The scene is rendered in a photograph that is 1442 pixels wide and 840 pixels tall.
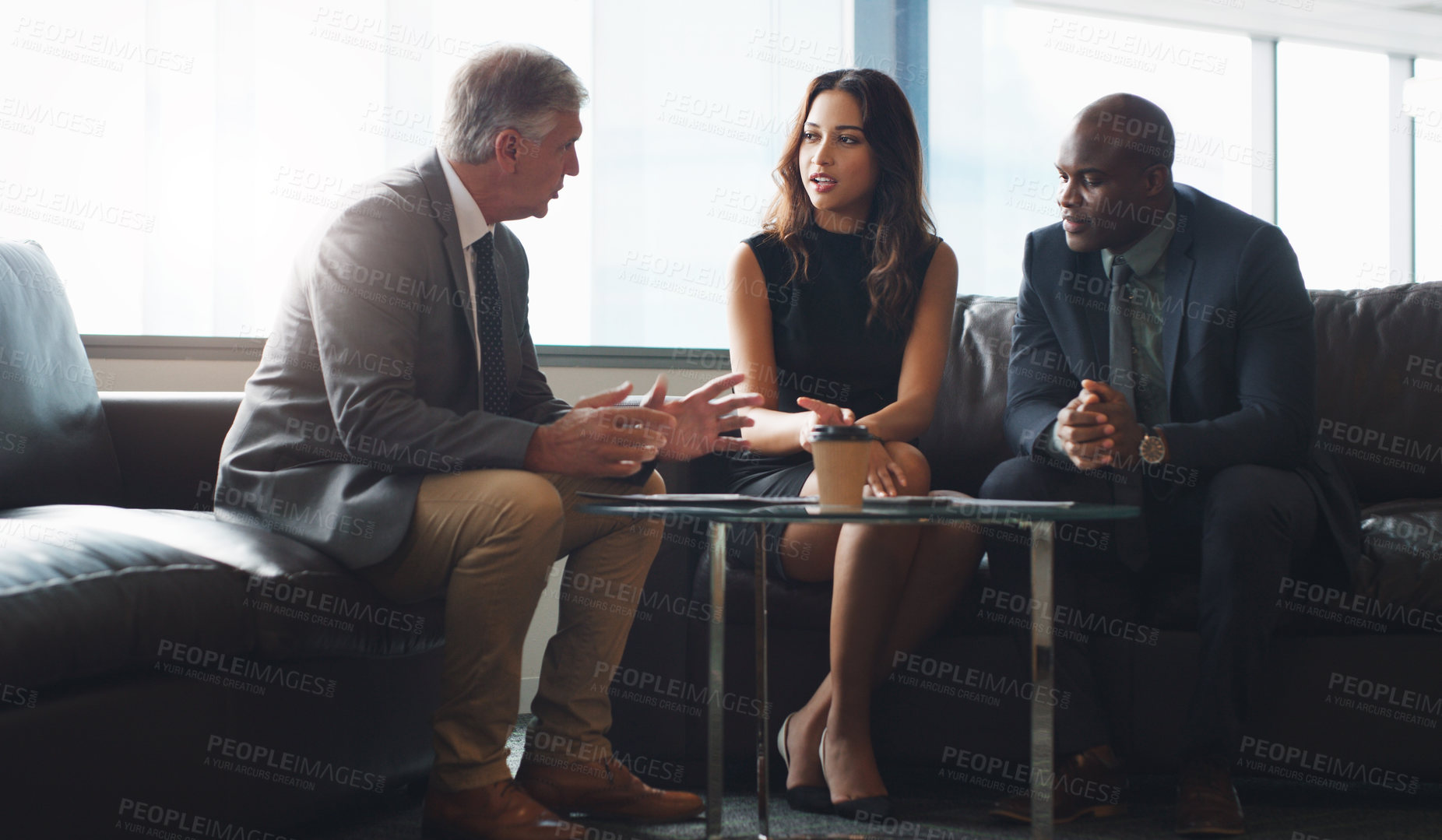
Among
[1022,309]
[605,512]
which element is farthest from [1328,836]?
[605,512]

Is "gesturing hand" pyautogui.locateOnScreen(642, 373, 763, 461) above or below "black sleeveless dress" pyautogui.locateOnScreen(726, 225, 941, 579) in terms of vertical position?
below

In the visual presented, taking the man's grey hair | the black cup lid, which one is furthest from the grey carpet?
the man's grey hair

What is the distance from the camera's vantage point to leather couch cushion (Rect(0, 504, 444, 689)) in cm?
113

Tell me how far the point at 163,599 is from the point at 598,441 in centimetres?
56

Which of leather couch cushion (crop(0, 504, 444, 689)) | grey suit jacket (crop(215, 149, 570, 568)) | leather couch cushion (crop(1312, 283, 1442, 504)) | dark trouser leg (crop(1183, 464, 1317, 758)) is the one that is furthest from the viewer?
leather couch cushion (crop(1312, 283, 1442, 504))

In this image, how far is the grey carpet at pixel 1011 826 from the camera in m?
1.63

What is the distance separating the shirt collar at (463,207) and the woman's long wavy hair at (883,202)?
648 millimetres

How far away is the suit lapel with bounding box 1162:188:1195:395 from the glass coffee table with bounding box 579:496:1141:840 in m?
0.76

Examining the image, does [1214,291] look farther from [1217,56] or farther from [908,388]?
[1217,56]

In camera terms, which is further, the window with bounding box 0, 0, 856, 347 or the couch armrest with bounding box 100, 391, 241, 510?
the window with bounding box 0, 0, 856, 347

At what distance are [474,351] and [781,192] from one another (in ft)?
2.68

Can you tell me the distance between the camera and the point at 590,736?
170 centimetres

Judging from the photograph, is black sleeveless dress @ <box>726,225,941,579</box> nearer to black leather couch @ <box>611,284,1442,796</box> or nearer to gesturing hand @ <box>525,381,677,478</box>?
black leather couch @ <box>611,284,1442,796</box>

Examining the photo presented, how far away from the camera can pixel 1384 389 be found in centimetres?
230
